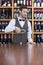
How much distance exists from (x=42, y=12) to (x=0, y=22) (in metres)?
1.19

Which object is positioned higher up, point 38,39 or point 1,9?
point 1,9

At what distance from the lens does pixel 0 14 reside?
542 cm

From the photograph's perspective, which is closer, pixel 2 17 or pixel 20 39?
pixel 20 39

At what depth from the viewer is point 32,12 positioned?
5355 mm

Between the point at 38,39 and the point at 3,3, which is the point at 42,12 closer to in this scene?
the point at 38,39

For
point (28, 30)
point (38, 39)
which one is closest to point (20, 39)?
point (28, 30)

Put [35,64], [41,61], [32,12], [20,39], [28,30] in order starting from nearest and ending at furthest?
[35,64] < [41,61] < [20,39] < [28,30] < [32,12]

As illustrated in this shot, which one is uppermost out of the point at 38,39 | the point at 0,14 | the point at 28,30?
the point at 0,14

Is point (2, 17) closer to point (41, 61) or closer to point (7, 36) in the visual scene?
point (7, 36)

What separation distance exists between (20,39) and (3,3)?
6.34 ft

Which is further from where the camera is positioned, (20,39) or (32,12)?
(32,12)

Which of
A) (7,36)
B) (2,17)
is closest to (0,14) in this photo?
(2,17)

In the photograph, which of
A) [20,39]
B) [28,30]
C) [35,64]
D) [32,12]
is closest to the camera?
[35,64]

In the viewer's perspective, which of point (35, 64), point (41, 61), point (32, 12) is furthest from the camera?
point (32, 12)
